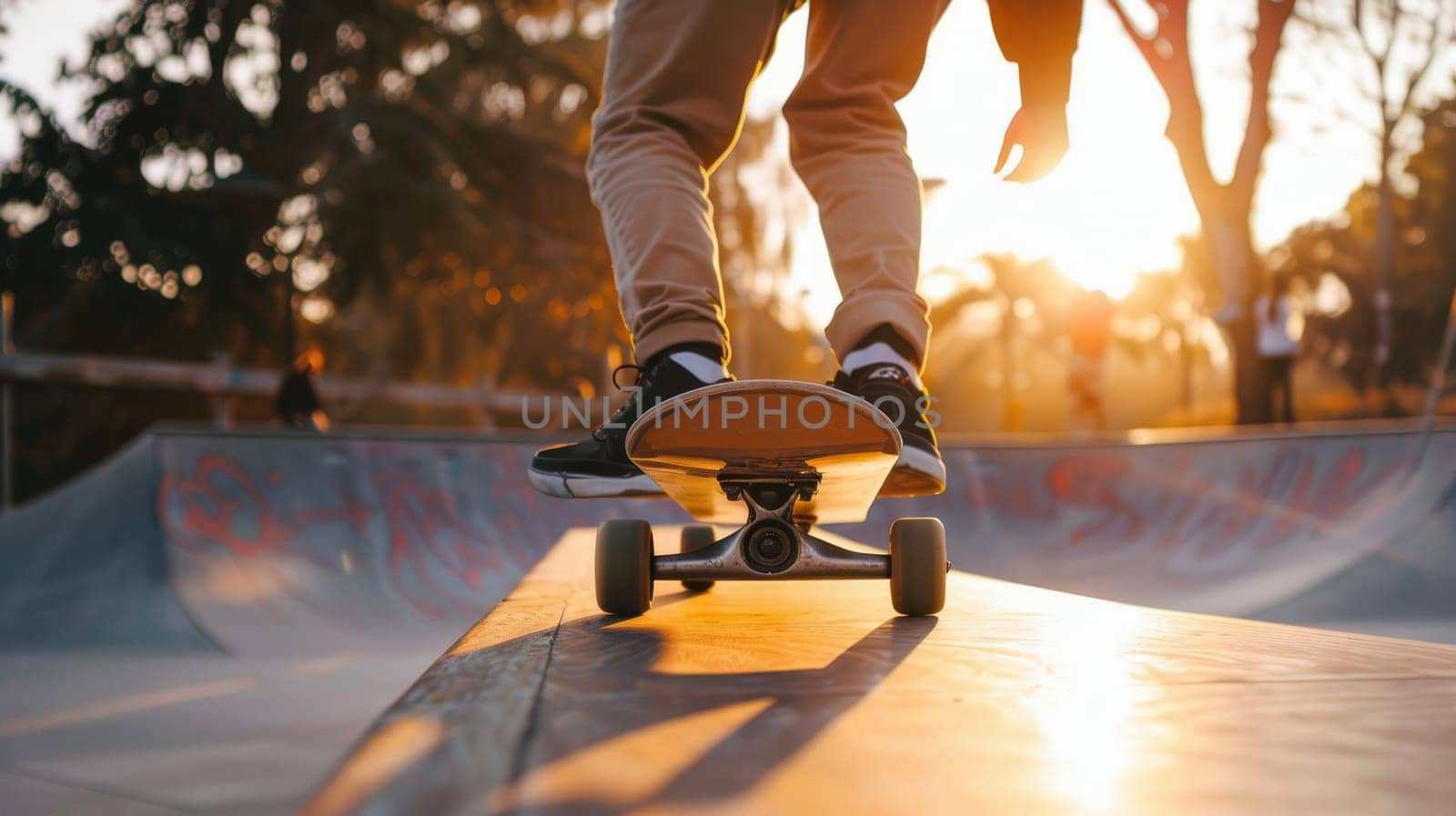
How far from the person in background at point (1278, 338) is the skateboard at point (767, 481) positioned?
7.17 meters

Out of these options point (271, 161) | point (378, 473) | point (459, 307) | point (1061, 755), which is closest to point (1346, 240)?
point (459, 307)

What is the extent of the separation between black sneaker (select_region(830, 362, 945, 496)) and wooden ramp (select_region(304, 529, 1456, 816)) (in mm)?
Result: 315

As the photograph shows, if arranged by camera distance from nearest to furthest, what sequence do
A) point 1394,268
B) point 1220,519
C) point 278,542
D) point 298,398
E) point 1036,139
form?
point 1036,139
point 278,542
point 1220,519
point 298,398
point 1394,268

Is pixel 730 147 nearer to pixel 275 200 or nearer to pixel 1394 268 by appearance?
pixel 275 200

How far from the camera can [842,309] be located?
167 centimetres

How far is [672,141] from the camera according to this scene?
164 cm

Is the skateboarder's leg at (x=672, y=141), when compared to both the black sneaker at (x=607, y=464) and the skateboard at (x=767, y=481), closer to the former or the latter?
the black sneaker at (x=607, y=464)

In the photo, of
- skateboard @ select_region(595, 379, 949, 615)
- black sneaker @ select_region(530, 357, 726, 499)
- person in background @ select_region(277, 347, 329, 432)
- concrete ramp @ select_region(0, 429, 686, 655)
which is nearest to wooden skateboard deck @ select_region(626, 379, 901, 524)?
skateboard @ select_region(595, 379, 949, 615)

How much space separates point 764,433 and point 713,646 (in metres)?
0.28

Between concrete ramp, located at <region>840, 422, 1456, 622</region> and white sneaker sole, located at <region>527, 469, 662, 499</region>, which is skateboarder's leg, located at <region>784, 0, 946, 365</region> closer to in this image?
white sneaker sole, located at <region>527, 469, 662, 499</region>

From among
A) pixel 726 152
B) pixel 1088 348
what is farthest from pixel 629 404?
pixel 1088 348

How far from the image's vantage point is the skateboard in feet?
4.07


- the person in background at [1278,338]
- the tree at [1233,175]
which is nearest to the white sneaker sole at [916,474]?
the person in background at [1278,338]

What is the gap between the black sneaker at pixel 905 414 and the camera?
1.50 meters
